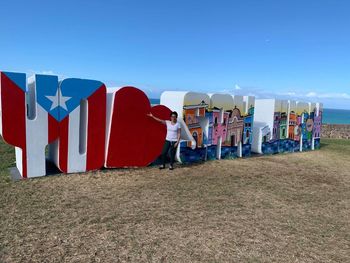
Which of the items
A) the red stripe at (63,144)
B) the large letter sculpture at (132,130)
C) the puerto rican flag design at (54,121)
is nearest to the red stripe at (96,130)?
the puerto rican flag design at (54,121)

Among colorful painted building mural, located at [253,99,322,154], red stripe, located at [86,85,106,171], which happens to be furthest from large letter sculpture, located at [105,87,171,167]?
colorful painted building mural, located at [253,99,322,154]

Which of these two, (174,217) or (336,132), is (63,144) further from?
(336,132)

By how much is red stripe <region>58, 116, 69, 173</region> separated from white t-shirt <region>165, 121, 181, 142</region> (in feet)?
9.38

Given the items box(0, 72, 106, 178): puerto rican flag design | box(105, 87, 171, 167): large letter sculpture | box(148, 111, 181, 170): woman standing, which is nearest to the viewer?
box(0, 72, 106, 178): puerto rican flag design

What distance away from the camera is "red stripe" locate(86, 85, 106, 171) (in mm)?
8418

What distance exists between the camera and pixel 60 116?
26.2 ft

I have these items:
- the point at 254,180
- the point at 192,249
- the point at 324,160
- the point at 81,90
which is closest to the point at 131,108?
the point at 81,90

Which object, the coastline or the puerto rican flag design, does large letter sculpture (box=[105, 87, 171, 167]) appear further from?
the coastline

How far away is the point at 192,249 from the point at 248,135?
28.5 ft

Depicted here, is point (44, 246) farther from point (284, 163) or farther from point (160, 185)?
point (284, 163)

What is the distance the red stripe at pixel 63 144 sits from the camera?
805 cm

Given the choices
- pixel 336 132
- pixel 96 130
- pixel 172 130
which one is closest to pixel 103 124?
pixel 96 130

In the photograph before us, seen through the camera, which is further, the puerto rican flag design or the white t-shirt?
the white t-shirt

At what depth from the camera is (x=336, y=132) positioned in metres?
26.2
